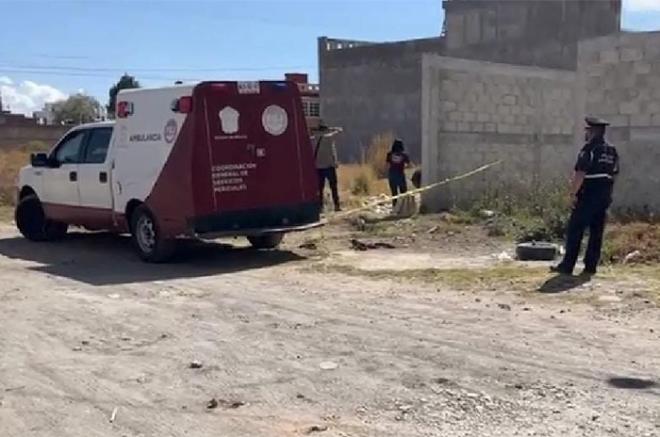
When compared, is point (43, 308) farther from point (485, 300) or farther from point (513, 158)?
point (513, 158)

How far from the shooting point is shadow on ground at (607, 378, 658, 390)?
238 inches

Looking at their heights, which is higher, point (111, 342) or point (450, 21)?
point (450, 21)

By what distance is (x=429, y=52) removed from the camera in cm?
3988

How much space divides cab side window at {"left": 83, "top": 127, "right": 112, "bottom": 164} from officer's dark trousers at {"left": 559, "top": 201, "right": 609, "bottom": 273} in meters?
6.55

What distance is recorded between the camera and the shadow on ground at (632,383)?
604cm

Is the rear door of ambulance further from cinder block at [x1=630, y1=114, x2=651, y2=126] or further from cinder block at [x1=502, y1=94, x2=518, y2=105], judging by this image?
cinder block at [x1=502, y1=94, x2=518, y2=105]

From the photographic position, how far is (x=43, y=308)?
923 cm

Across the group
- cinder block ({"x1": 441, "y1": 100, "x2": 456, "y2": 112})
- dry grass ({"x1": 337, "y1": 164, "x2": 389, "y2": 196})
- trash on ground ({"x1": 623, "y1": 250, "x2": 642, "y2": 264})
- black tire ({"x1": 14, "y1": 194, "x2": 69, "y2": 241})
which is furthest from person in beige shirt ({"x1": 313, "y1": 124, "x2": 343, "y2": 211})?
trash on ground ({"x1": 623, "y1": 250, "x2": 642, "y2": 264})

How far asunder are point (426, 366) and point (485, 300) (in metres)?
2.68

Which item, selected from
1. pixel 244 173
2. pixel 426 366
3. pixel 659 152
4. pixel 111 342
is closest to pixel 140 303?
pixel 111 342

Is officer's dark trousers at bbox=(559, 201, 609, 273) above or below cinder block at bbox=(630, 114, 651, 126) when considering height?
below

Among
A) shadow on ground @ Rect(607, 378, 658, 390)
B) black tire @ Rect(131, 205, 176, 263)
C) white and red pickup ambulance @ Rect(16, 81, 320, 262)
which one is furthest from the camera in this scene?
black tire @ Rect(131, 205, 176, 263)

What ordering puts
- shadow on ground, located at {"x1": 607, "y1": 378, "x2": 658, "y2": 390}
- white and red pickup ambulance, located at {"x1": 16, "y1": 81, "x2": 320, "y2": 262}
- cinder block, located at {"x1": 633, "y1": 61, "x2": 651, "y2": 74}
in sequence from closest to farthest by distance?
shadow on ground, located at {"x1": 607, "y1": 378, "x2": 658, "y2": 390} < white and red pickup ambulance, located at {"x1": 16, "y1": 81, "x2": 320, "y2": 262} < cinder block, located at {"x1": 633, "y1": 61, "x2": 651, "y2": 74}

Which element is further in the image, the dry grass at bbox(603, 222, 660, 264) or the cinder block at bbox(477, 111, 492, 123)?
the cinder block at bbox(477, 111, 492, 123)
